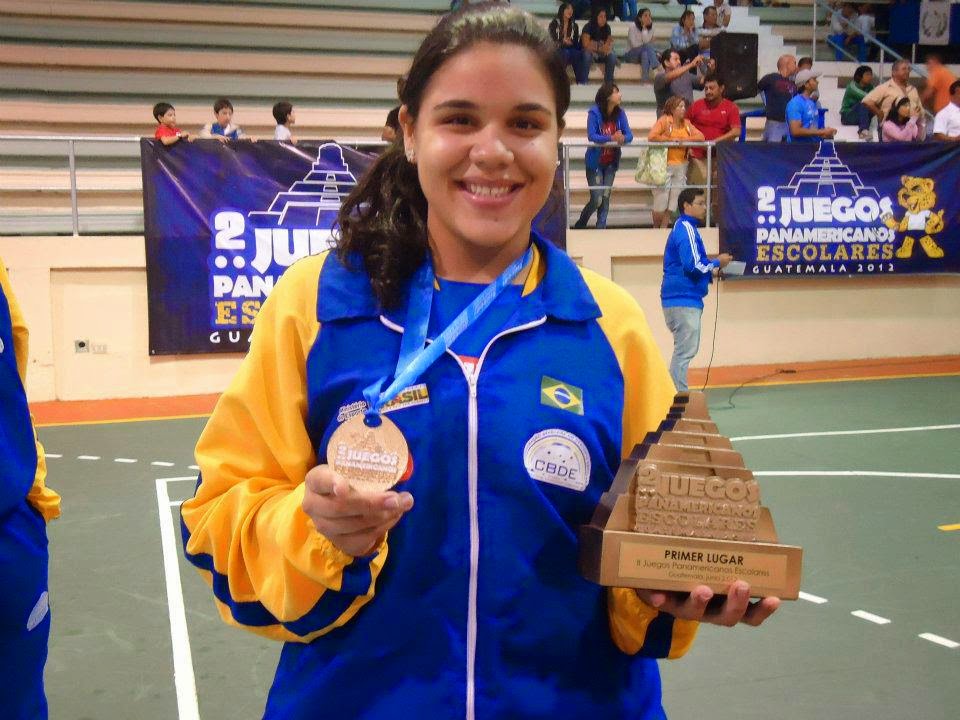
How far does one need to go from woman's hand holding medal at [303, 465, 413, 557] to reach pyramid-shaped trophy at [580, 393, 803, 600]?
1.17ft

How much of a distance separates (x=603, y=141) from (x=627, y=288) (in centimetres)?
188

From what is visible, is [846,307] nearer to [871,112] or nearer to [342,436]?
[871,112]

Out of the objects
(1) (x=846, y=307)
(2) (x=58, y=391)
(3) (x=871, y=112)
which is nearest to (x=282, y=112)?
(2) (x=58, y=391)

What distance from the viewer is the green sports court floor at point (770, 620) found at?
372 cm

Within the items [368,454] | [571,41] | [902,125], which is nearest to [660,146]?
[571,41]

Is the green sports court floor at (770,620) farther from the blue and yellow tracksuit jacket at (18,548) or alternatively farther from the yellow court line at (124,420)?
the blue and yellow tracksuit jacket at (18,548)

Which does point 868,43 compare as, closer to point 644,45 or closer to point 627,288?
point 644,45

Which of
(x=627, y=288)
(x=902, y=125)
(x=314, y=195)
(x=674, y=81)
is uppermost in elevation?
(x=674, y=81)

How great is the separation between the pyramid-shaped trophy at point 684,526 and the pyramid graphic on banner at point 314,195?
951 cm

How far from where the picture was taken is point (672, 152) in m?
12.7

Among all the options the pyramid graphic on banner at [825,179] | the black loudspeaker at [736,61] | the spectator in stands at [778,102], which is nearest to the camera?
the pyramid graphic on banner at [825,179]

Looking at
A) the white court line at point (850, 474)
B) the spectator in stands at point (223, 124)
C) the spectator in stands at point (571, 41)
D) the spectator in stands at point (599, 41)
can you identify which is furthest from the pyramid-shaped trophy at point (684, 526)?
the spectator in stands at point (599, 41)

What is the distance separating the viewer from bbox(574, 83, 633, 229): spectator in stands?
1265 centimetres

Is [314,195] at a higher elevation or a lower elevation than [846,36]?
lower
